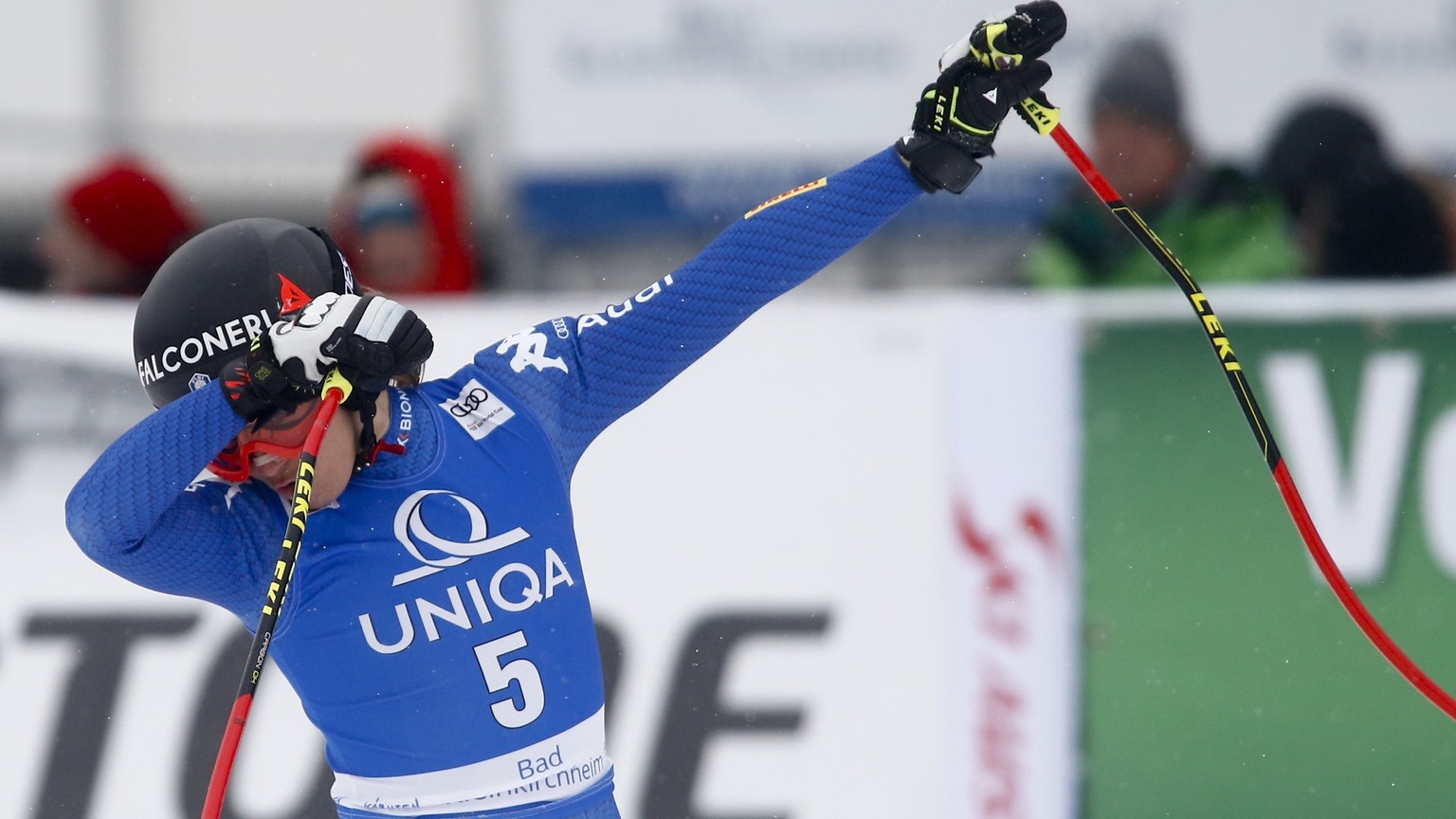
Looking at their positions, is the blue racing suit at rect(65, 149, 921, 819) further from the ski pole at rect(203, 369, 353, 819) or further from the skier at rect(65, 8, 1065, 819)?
the ski pole at rect(203, 369, 353, 819)

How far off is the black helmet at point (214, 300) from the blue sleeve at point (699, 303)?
44cm

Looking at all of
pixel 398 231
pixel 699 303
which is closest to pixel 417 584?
pixel 699 303

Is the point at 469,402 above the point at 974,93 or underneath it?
underneath

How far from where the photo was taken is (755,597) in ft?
15.8

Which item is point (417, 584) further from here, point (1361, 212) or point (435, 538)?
point (1361, 212)

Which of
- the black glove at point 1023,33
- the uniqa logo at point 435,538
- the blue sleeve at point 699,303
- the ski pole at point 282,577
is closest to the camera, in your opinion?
the ski pole at point 282,577

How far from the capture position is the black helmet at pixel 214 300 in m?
2.80

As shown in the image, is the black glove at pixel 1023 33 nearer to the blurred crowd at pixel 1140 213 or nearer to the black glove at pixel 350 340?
the black glove at pixel 350 340

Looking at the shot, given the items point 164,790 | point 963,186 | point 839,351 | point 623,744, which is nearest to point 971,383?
point 839,351

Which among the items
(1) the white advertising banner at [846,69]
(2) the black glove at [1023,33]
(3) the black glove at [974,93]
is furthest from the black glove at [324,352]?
(1) the white advertising banner at [846,69]

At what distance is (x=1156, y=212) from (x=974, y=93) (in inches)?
83.3

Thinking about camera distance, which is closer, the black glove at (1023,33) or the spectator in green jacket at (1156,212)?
the black glove at (1023,33)

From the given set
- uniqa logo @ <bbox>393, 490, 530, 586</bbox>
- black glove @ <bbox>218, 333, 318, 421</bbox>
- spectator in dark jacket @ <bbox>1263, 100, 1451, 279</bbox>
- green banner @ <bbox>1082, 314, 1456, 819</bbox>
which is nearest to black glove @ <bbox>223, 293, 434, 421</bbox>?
black glove @ <bbox>218, 333, 318, 421</bbox>

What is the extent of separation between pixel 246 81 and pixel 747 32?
7.82 feet
